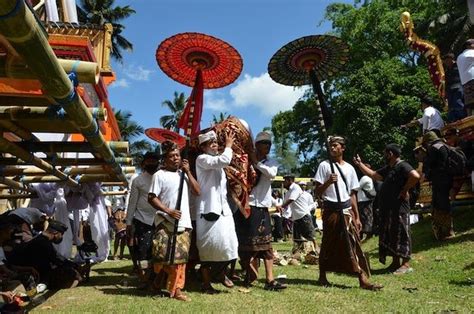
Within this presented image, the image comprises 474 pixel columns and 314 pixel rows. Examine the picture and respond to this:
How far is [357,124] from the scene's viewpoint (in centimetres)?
2191

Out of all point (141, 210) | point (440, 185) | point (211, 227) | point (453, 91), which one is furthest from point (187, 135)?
point (453, 91)

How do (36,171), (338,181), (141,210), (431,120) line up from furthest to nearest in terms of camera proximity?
(431,120), (36,171), (141,210), (338,181)

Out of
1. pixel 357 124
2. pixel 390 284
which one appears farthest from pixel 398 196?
pixel 357 124

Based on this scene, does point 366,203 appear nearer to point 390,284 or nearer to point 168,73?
point 390,284

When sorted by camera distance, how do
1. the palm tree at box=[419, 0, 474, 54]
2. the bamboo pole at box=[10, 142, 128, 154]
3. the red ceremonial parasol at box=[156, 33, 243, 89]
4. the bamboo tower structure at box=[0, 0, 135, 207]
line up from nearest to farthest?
the bamboo tower structure at box=[0, 0, 135, 207] → the bamboo pole at box=[10, 142, 128, 154] → the red ceremonial parasol at box=[156, 33, 243, 89] → the palm tree at box=[419, 0, 474, 54]

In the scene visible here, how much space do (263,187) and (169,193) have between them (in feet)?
4.13

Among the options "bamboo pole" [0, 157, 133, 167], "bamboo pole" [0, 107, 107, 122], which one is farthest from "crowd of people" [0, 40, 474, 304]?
"bamboo pole" [0, 107, 107, 122]

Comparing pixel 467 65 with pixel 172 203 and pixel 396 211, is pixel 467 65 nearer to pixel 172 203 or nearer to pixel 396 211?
pixel 396 211

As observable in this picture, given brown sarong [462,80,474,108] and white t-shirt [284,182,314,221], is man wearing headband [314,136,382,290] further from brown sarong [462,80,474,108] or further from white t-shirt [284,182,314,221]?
brown sarong [462,80,474,108]

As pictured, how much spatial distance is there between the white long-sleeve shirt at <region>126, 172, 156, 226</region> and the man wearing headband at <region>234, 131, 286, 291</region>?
1.24 m

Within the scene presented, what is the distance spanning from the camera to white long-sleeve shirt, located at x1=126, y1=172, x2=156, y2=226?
5.98 metres

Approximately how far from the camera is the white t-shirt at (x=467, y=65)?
821 centimetres

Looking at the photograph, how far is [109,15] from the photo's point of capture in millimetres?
34594

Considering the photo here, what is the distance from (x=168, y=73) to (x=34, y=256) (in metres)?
2.89
